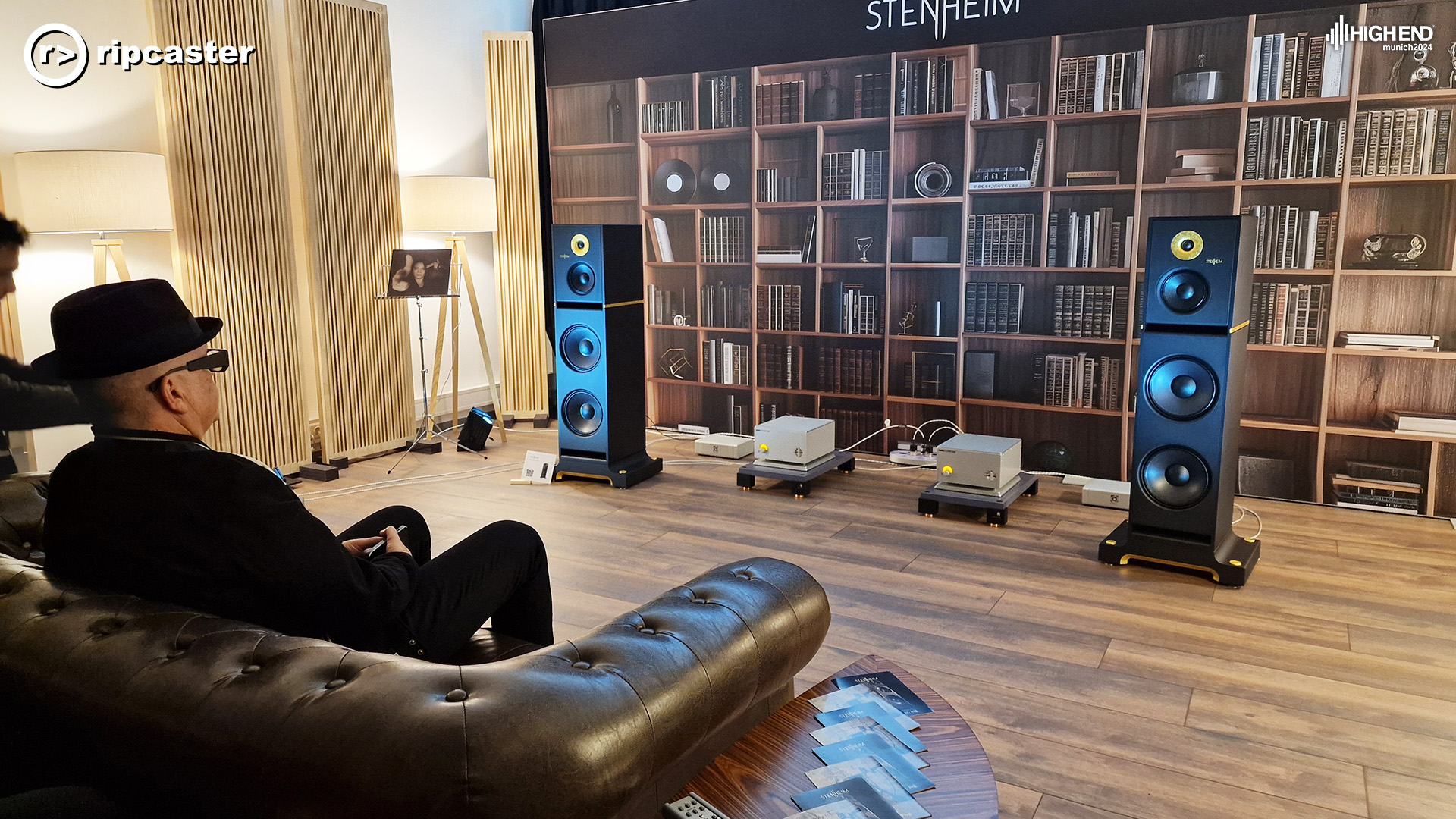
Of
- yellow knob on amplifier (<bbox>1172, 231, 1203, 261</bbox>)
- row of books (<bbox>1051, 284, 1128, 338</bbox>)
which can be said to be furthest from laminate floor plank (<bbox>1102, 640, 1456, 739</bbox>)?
row of books (<bbox>1051, 284, 1128, 338</bbox>)

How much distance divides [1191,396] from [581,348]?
266 cm

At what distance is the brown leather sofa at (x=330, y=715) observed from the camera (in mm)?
990

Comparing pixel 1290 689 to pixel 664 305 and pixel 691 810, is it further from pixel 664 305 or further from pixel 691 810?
pixel 664 305

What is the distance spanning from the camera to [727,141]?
531 centimetres

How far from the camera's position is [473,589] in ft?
6.15

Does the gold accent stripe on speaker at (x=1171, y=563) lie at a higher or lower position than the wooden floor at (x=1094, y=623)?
higher

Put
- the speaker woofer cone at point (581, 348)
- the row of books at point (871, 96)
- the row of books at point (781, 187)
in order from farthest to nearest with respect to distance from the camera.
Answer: the row of books at point (781, 187) → the row of books at point (871, 96) → the speaker woofer cone at point (581, 348)

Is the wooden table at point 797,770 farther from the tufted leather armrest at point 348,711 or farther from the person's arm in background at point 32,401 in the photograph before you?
the person's arm in background at point 32,401

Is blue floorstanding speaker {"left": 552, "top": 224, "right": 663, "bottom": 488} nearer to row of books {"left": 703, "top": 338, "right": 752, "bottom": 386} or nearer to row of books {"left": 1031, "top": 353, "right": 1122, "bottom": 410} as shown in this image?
row of books {"left": 703, "top": 338, "right": 752, "bottom": 386}

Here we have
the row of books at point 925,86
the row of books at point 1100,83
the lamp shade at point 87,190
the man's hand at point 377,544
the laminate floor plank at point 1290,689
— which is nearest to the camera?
the man's hand at point 377,544

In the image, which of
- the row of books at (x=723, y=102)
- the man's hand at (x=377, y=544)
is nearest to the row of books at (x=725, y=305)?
the row of books at (x=723, y=102)

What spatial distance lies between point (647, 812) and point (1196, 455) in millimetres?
2594

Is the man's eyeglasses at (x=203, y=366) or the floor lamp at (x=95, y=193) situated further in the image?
the floor lamp at (x=95, y=193)

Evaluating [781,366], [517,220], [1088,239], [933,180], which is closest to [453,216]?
[517,220]
